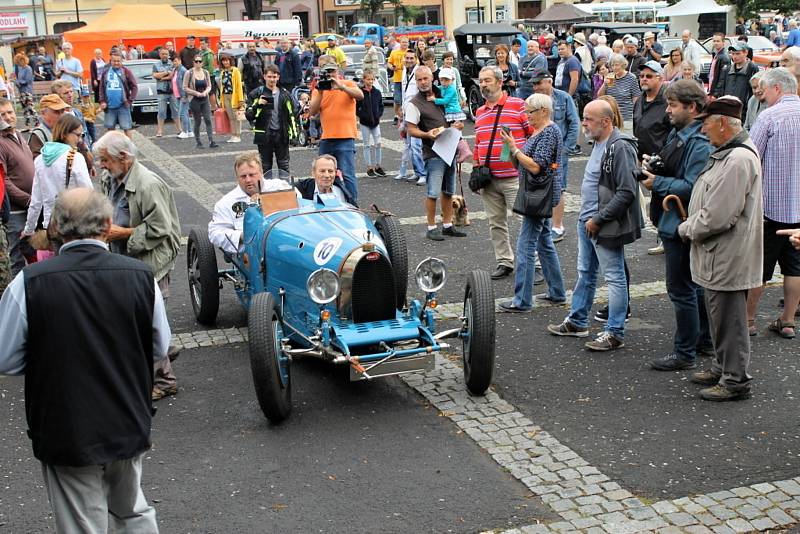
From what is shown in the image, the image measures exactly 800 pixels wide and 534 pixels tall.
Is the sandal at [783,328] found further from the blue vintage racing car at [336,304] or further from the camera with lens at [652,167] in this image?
the blue vintage racing car at [336,304]

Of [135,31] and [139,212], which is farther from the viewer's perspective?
[135,31]

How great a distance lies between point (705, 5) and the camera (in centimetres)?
4306

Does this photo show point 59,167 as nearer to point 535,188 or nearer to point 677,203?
point 535,188

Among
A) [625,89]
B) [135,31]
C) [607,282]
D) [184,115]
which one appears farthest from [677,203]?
[135,31]

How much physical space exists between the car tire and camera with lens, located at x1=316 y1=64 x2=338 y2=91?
4367 mm

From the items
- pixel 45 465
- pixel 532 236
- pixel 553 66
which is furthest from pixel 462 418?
pixel 553 66

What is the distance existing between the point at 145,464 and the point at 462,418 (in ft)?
6.10

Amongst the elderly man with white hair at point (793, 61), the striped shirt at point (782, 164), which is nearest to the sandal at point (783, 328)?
the striped shirt at point (782, 164)

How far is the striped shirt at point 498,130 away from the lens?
8.68m

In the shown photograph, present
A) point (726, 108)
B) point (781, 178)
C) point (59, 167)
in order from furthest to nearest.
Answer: point (59, 167), point (781, 178), point (726, 108)

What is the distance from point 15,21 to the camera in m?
56.8

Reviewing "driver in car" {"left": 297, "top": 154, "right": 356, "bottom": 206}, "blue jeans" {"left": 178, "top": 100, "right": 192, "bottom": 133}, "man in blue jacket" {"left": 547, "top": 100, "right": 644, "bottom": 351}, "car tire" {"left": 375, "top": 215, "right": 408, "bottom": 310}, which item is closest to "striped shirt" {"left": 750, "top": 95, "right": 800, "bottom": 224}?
"man in blue jacket" {"left": 547, "top": 100, "right": 644, "bottom": 351}

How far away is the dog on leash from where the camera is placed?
1086cm

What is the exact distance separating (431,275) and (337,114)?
549cm
